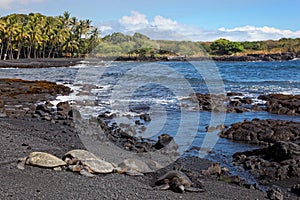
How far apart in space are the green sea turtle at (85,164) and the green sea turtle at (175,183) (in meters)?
1.13

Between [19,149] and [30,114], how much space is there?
27.2 ft

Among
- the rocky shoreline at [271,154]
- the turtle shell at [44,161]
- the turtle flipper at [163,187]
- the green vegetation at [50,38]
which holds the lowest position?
the rocky shoreline at [271,154]

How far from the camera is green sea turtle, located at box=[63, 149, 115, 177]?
795 cm

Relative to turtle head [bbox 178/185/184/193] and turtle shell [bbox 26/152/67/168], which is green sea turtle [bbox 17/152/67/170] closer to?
turtle shell [bbox 26/152/67/168]

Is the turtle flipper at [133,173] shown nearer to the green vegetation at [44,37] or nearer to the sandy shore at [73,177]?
the sandy shore at [73,177]

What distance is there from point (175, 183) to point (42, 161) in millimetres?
2724

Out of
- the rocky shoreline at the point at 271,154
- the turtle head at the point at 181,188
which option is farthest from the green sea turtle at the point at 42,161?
the rocky shoreline at the point at 271,154

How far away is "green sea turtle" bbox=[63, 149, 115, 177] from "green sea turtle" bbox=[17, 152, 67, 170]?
0.24m

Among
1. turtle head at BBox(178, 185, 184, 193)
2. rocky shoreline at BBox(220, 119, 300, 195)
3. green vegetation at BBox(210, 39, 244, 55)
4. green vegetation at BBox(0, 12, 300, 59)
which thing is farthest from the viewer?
green vegetation at BBox(210, 39, 244, 55)

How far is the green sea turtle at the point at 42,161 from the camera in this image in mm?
7898

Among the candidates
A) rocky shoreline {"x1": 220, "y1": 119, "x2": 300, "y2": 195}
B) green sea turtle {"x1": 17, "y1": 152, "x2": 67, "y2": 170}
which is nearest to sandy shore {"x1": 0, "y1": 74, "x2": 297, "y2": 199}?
green sea turtle {"x1": 17, "y1": 152, "x2": 67, "y2": 170}

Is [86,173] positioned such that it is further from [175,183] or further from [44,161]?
[175,183]

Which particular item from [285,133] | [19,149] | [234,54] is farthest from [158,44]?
[234,54]

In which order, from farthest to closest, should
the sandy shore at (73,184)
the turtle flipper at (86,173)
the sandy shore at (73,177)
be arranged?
1. the turtle flipper at (86,173)
2. the sandy shore at (73,177)
3. the sandy shore at (73,184)
